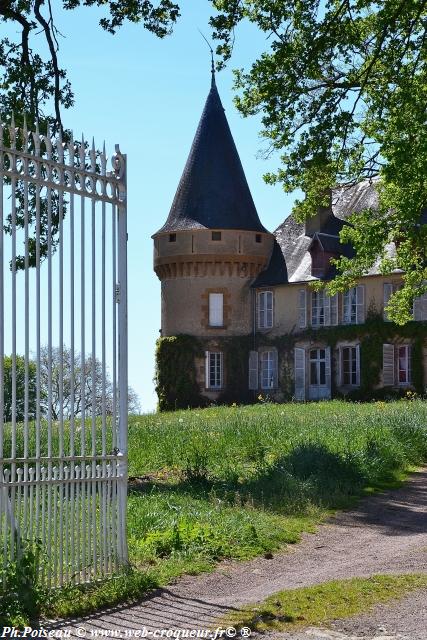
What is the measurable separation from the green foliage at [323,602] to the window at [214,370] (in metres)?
34.0

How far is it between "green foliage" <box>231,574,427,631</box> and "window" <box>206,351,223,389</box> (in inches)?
1338

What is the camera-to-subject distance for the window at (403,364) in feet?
120

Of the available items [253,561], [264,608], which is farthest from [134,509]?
[264,608]

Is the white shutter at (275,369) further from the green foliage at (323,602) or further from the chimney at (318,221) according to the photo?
the green foliage at (323,602)

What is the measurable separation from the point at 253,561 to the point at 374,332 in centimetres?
2988

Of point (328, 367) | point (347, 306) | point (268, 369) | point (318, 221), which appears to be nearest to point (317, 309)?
point (347, 306)

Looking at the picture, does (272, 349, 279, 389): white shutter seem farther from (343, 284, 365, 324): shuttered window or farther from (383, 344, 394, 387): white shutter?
(383, 344, 394, 387): white shutter

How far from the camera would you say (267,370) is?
41.1 meters

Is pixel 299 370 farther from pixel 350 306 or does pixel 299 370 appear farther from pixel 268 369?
pixel 350 306

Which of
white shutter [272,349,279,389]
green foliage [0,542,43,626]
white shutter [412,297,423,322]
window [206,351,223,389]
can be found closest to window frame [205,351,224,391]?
window [206,351,223,389]

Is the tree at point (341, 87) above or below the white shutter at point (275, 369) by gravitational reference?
above

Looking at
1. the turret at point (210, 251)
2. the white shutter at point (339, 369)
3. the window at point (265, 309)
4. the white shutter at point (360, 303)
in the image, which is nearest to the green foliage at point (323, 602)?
the white shutter at point (360, 303)

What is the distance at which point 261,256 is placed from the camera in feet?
138

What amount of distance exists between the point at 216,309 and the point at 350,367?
21.0ft
